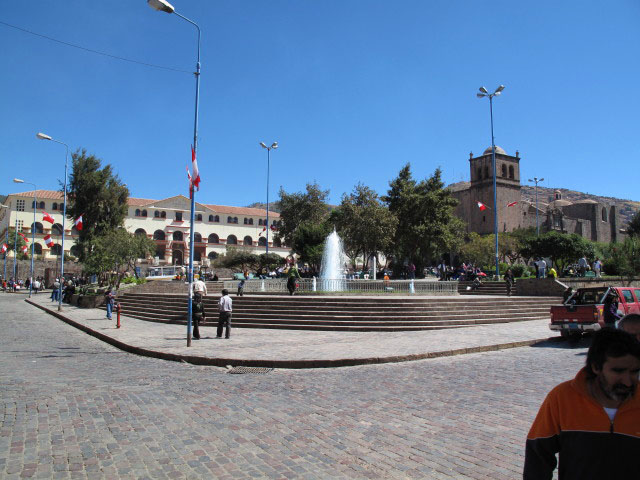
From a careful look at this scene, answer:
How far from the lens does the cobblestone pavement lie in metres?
4.29

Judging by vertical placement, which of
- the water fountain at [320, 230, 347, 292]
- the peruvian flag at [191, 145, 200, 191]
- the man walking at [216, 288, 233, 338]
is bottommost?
the man walking at [216, 288, 233, 338]

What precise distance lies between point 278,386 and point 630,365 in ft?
20.8

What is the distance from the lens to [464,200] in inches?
3009

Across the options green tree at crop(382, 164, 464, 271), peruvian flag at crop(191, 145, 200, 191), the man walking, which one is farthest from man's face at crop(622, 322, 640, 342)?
green tree at crop(382, 164, 464, 271)

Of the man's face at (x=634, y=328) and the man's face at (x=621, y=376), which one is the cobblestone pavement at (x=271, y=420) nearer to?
the man's face at (x=634, y=328)

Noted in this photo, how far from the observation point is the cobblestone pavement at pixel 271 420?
429 centimetres

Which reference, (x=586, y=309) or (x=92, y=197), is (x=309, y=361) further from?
(x=92, y=197)

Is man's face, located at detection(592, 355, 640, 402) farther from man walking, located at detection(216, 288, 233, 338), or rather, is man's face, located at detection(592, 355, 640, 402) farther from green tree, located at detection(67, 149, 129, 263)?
green tree, located at detection(67, 149, 129, 263)

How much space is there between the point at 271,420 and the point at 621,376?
4.45 m

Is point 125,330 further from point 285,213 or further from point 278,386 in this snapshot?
point 285,213

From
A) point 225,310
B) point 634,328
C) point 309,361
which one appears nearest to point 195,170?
point 225,310

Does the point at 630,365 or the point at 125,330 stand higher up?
the point at 630,365

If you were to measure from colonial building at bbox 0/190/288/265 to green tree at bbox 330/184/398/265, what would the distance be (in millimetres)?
25295

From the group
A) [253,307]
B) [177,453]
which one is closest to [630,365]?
[177,453]
